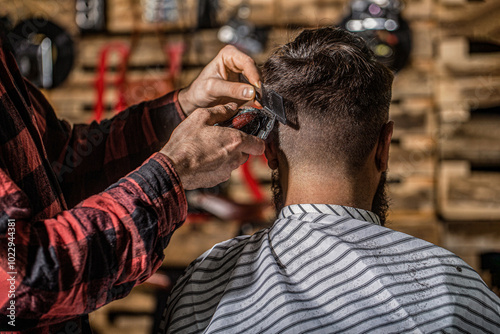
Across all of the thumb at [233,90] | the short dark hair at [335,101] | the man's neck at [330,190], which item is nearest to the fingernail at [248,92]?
the thumb at [233,90]

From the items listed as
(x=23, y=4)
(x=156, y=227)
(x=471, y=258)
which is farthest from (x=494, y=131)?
(x=23, y=4)

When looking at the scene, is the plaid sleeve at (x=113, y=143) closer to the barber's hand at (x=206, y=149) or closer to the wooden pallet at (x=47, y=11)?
the barber's hand at (x=206, y=149)

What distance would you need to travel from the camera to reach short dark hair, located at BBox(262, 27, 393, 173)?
4.01 ft

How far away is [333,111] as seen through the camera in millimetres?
1223

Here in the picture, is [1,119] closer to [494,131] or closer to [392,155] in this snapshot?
[392,155]

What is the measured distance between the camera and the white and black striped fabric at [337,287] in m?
1.07

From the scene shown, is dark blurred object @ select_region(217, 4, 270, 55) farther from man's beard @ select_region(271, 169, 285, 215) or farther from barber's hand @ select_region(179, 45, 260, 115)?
man's beard @ select_region(271, 169, 285, 215)

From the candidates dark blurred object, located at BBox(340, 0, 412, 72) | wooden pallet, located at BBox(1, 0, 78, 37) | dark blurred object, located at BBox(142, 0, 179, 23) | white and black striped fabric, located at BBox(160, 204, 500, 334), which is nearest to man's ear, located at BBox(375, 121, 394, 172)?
white and black striped fabric, located at BBox(160, 204, 500, 334)

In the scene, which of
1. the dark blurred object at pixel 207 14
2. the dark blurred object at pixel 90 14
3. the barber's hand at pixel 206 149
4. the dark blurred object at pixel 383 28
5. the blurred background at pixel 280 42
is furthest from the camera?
the dark blurred object at pixel 90 14

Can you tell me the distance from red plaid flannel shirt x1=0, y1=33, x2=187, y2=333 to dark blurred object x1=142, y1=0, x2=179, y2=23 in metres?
2.44

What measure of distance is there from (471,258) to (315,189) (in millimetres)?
2479

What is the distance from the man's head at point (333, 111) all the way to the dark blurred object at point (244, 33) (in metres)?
2.01

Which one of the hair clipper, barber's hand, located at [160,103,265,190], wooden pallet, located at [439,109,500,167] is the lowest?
wooden pallet, located at [439,109,500,167]

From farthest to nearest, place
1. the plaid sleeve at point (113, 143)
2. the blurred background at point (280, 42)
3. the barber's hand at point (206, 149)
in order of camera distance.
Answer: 1. the blurred background at point (280, 42)
2. the plaid sleeve at point (113, 143)
3. the barber's hand at point (206, 149)
